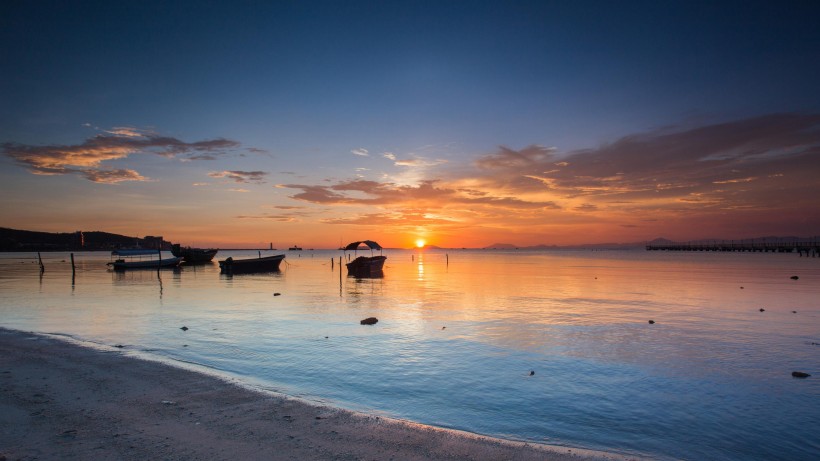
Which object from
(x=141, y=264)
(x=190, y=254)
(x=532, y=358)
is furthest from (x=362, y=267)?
(x=190, y=254)

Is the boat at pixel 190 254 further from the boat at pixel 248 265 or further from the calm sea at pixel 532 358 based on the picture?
the calm sea at pixel 532 358

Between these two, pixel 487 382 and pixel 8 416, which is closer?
pixel 8 416

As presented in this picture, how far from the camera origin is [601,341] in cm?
1636

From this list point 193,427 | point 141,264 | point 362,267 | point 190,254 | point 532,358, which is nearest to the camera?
point 193,427

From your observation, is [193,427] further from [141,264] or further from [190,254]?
[190,254]

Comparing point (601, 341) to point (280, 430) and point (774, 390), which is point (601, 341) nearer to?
point (774, 390)

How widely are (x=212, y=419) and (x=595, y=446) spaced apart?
22.1ft

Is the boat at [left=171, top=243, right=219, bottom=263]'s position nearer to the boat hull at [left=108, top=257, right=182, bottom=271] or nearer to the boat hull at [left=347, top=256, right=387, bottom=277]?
the boat hull at [left=108, top=257, right=182, bottom=271]

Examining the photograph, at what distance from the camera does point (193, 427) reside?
7211mm

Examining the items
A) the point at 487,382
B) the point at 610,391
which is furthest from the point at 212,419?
the point at 610,391

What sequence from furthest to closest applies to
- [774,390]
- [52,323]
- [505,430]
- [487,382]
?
[52,323], [487,382], [774,390], [505,430]

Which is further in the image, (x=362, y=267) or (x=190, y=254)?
(x=190, y=254)

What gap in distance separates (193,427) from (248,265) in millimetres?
57558

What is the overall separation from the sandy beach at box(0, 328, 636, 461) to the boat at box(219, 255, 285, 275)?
164 feet
